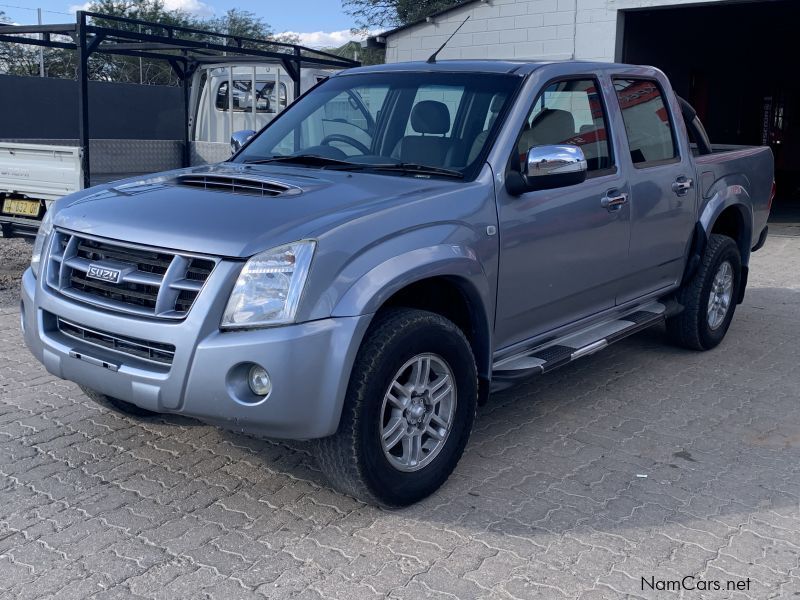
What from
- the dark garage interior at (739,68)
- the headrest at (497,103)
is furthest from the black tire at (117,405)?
the dark garage interior at (739,68)

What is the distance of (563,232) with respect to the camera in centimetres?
447

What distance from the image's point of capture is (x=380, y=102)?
4.85 m

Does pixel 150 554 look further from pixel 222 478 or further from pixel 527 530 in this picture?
pixel 527 530

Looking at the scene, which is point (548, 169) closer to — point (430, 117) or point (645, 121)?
point (430, 117)

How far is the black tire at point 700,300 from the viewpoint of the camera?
608cm

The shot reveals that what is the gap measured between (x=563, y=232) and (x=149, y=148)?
22.9 feet

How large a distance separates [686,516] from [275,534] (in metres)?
1.74

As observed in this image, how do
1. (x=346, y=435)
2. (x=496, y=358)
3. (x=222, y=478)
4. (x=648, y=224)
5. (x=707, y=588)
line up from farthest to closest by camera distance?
(x=648, y=224) < (x=496, y=358) < (x=222, y=478) < (x=346, y=435) < (x=707, y=588)

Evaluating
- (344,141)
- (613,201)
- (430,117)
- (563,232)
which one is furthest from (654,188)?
(344,141)

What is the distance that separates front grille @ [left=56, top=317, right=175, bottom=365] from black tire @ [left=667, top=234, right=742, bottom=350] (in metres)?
3.97

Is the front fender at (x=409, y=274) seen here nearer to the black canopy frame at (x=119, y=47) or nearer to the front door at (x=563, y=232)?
the front door at (x=563, y=232)

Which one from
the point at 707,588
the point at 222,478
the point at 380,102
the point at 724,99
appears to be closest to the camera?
the point at 707,588

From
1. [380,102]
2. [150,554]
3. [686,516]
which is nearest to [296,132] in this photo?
[380,102]

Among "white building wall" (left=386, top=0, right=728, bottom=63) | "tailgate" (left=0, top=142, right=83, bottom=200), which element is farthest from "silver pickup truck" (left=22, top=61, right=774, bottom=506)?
"white building wall" (left=386, top=0, right=728, bottom=63)
